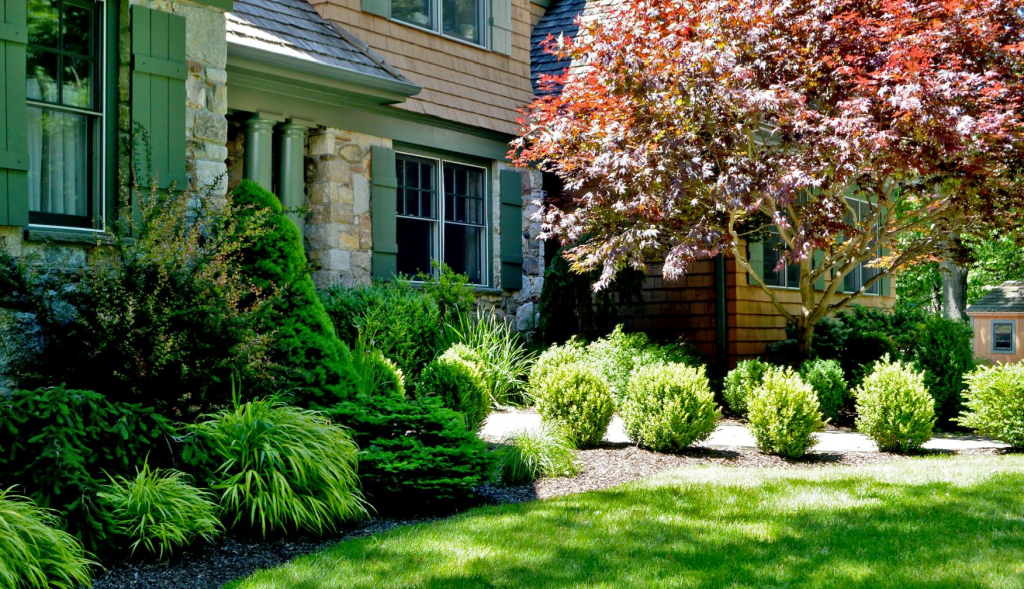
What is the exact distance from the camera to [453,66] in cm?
1213

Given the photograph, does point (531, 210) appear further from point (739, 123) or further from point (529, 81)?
point (739, 123)

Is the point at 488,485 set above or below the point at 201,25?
below

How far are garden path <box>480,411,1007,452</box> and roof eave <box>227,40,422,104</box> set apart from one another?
366 cm

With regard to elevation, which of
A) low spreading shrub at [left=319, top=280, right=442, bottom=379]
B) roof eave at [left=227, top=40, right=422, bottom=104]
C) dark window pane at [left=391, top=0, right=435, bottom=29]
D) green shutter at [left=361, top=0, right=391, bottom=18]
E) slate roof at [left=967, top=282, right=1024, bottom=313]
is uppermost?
dark window pane at [left=391, top=0, right=435, bottom=29]

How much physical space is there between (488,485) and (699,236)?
3.83m

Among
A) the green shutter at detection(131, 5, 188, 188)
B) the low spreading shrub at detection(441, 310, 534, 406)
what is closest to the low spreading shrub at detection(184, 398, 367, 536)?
the green shutter at detection(131, 5, 188, 188)

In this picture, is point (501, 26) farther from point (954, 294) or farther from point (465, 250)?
point (954, 294)

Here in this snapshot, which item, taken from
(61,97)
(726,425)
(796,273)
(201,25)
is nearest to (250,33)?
(201,25)

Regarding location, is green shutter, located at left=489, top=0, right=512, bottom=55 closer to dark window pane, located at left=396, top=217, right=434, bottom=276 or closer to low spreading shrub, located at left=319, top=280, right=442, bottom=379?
dark window pane, located at left=396, top=217, right=434, bottom=276

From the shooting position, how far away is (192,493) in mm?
4934

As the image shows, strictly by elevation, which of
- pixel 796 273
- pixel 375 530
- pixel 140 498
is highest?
pixel 796 273

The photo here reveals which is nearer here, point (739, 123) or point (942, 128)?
point (942, 128)

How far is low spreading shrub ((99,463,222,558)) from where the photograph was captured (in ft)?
14.9

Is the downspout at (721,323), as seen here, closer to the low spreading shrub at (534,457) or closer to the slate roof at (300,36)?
the slate roof at (300,36)
